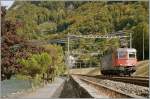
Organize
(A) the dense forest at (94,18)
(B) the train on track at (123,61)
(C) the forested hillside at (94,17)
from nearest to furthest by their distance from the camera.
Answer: (B) the train on track at (123,61)
(A) the dense forest at (94,18)
(C) the forested hillside at (94,17)

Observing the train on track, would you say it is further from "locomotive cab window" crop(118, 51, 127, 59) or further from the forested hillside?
the forested hillside

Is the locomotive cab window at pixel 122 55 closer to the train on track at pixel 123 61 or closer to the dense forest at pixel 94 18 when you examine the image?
the train on track at pixel 123 61

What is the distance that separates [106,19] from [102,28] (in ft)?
22.3

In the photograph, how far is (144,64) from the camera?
6256cm

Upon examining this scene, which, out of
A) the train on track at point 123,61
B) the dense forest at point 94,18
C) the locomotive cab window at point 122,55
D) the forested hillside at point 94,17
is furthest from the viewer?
the forested hillside at point 94,17

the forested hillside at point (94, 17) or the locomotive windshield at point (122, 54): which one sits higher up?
the forested hillside at point (94, 17)

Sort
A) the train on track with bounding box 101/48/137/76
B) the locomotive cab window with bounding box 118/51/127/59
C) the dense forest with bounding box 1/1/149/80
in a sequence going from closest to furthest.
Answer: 1. the train on track with bounding box 101/48/137/76
2. the locomotive cab window with bounding box 118/51/127/59
3. the dense forest with bounding box 1/1/149/80

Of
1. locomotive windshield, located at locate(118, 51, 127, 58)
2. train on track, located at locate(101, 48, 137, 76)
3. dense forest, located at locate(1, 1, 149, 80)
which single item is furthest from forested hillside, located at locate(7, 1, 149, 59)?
locomotive windshield, located at locate(118, 51, 127, 58)

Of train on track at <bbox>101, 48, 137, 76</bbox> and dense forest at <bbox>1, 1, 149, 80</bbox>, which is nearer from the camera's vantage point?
train on track at <bbox>101, 48, 137, 76</bbox>

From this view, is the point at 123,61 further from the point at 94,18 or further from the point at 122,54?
the point at 94,18

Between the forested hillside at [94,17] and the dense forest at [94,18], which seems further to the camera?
the forested hillside at [94,17]

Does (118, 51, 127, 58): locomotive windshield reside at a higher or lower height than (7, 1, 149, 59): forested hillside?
lower

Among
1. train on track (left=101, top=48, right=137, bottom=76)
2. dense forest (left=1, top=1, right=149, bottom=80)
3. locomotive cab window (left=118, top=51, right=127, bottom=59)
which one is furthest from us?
dense forest (left=1, top=1, right=149, bottom=80)

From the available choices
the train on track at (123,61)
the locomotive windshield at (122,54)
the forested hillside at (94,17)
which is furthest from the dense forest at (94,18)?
the locomotive windshield at (122,54)
